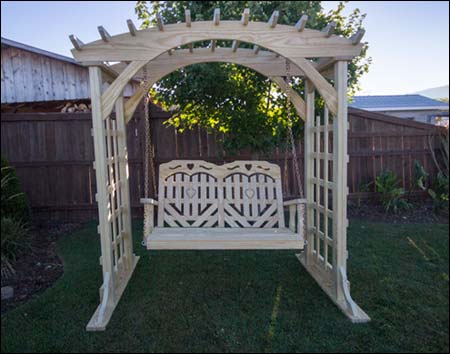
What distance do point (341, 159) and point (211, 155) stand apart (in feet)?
10.3

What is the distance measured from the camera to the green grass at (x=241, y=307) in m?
2.28

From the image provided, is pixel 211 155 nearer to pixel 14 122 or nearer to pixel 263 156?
pixel 263 156

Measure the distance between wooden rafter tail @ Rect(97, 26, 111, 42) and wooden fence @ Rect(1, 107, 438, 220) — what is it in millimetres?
2918

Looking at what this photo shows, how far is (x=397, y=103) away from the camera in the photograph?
39.4 ft

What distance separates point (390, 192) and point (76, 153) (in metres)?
4.79

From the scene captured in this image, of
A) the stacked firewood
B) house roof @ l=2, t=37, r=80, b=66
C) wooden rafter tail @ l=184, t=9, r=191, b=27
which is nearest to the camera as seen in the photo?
wooden rafter tail @ l=184, t=9, r=191, b=27

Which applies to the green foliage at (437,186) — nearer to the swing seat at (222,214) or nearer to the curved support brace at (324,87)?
the swing seat at (222,214)

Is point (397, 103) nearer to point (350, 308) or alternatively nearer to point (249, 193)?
point (249, 193)

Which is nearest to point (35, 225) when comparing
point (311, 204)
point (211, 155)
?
point (211, 155)

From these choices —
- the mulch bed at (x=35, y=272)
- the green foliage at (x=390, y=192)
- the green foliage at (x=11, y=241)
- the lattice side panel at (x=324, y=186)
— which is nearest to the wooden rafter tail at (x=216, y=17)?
the lattice side panel at (x=324, y=186)

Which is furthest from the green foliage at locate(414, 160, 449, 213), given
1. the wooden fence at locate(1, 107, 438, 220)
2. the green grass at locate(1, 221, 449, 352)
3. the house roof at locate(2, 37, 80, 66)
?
the house roof at locate(2, 37, 80, 66)

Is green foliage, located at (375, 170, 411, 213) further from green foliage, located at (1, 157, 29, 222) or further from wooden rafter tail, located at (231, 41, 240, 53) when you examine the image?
green foliage, located at (1, 157, 29, 222)

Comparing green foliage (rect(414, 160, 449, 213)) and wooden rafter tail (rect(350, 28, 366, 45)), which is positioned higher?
wooden rafter tail (rect(350, 28, 366, 45))

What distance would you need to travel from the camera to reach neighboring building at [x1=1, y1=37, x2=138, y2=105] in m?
7.51
